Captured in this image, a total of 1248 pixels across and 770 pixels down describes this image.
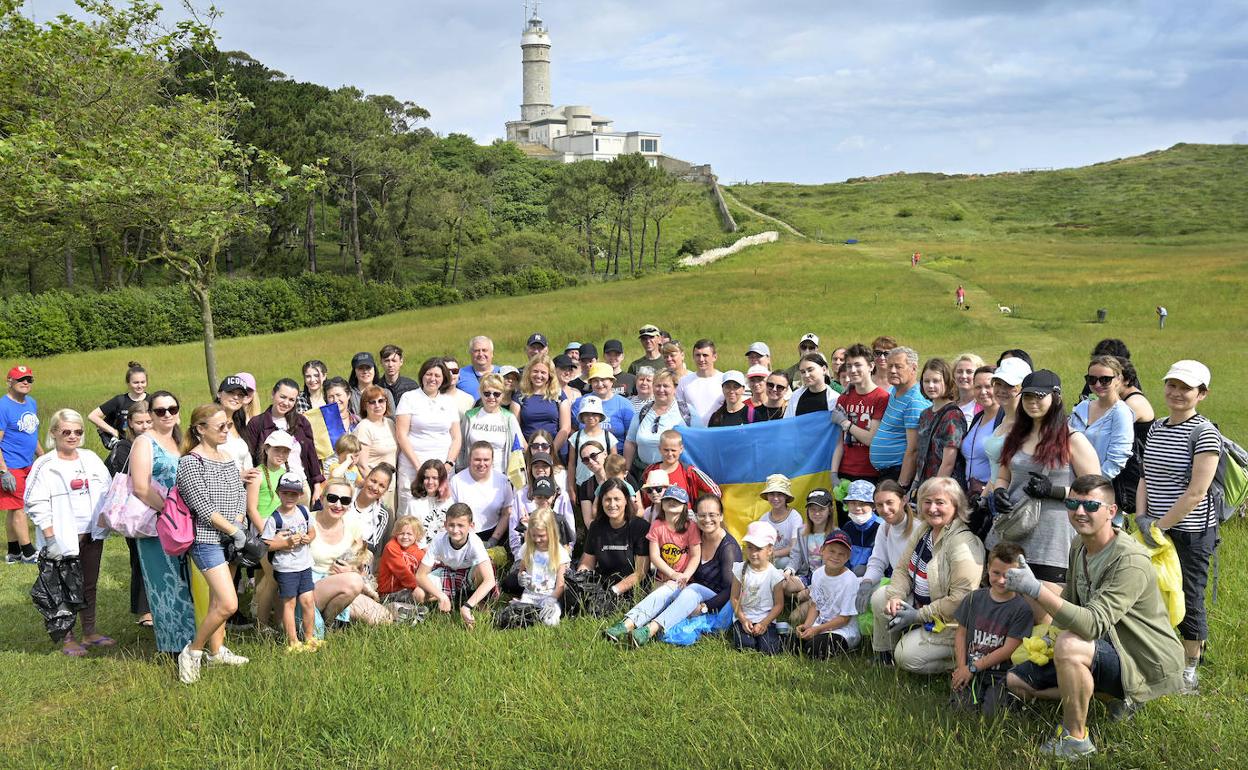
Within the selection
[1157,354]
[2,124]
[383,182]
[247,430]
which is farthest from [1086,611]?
[383,182]

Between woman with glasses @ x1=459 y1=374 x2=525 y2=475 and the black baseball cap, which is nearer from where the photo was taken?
the black baseball cap

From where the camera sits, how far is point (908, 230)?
83.8m

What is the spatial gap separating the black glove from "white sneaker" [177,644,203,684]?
20.5 ft

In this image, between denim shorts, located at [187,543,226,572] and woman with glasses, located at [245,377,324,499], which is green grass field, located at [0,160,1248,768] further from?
woman with glasses, located at [245,377,324,499]

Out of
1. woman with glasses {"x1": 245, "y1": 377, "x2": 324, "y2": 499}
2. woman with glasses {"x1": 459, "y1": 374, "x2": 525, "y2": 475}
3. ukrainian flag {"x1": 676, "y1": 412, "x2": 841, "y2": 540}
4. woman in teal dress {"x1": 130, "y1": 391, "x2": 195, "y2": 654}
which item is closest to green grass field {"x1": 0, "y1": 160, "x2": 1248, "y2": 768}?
woman in teal dress {"x1": 130, "y1": 391, "x2": 195, "y2": 654}

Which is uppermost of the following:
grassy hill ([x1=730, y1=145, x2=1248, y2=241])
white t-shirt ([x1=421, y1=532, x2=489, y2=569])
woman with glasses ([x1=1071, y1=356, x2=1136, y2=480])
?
grassy hill ([x1=730, y1=145, x2=1248, y2=241])

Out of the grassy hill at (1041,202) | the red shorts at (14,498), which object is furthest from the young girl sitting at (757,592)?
the grassy hill at (1041,202)

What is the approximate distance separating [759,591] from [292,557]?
3845 millimetres

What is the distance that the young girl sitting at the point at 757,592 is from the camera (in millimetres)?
7375

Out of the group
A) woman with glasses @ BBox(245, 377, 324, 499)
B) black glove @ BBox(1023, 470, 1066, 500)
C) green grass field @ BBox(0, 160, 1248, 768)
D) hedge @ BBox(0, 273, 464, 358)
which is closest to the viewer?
green grass field @ BBox(0, 160, 1248, 768)

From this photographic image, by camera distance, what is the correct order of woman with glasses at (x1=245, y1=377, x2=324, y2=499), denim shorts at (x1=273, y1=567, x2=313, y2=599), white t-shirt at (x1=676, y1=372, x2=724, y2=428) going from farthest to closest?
white t-shirt at (x1=676, y1=372, x2=724, y2=428) → woman with glasses at (x1=245, y1=377, x2=324, y2=499) → denim shorts at (x1=273, y1=567, x2=313, y2=599)

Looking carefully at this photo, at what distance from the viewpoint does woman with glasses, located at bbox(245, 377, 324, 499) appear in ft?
29.9

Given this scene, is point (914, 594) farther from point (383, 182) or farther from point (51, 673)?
point (383, 182)

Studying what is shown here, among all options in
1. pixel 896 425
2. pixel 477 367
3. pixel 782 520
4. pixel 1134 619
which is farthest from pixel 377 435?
pixel 1134 619
